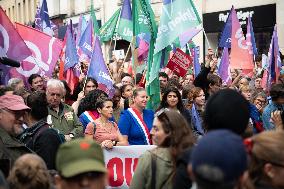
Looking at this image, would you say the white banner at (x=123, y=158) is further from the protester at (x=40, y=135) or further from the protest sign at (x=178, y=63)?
the protest sign at (x=178, y=63)

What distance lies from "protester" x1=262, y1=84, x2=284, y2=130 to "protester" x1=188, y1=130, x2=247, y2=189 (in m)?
4.43

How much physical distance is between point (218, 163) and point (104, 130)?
4.68 meters

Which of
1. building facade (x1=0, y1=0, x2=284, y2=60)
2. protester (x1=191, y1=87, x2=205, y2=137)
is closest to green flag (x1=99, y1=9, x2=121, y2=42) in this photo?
building facade (x1=0, y1=0, x2=284, y2=60)

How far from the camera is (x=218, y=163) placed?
2.39 m

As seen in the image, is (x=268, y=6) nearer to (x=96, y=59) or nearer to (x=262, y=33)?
(x=262, y=33)

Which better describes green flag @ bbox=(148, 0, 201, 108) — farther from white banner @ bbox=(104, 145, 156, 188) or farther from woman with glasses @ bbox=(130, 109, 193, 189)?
woman with glasses @ bbox=(130, 109, 193, 189)

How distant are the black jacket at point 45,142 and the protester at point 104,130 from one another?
1605mm

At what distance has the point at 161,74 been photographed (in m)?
11.2

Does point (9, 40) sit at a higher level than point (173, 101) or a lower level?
higher


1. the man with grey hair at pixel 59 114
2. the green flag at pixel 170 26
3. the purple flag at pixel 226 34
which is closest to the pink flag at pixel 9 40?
the man with grey hair at pixel 59 114

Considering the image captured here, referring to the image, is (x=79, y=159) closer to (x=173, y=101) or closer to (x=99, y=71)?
(x=173, y=101)

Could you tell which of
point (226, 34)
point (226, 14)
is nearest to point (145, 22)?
point (226, 34)

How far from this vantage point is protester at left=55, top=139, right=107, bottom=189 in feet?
9.28

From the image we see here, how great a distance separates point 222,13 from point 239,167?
2362 centimetres
